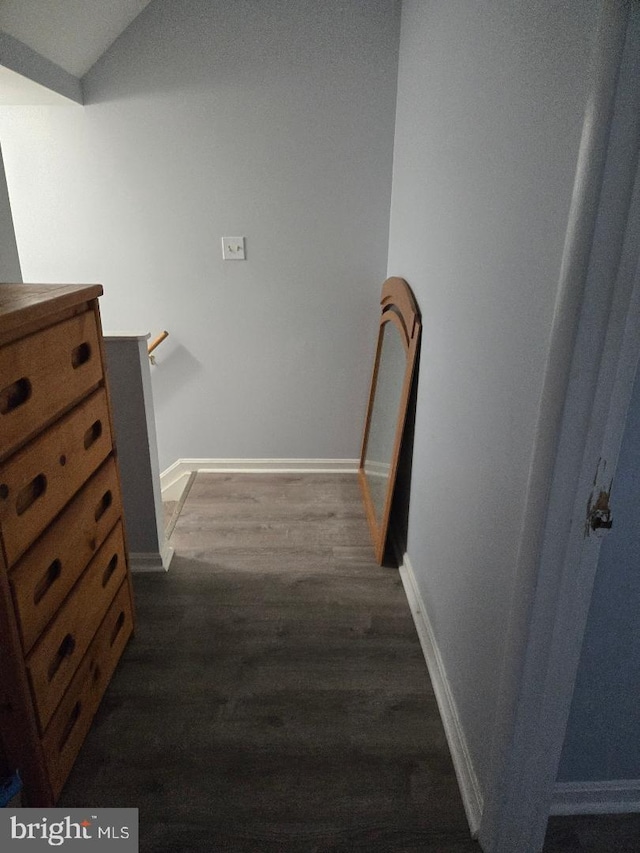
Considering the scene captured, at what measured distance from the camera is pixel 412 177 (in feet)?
6.57

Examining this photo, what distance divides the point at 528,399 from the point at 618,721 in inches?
29.7

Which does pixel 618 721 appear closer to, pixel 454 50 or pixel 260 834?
pixel 260 834

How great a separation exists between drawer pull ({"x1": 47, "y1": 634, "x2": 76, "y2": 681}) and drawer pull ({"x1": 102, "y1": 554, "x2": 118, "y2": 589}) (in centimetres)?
22

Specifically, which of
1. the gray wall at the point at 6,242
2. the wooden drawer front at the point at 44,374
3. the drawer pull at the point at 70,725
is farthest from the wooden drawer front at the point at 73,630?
the gray wall at the point at 6,242

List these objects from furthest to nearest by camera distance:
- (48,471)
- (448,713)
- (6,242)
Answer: (6,242), (448,713), (48,471)

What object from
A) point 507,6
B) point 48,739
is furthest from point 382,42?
point 48,739

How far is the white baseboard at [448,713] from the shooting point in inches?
46.9

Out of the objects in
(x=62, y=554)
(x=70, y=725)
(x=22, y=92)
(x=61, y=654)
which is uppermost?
(x=22, y=92)

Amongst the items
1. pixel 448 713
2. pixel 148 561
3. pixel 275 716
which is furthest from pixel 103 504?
pixel 448 713

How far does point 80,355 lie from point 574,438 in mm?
1163

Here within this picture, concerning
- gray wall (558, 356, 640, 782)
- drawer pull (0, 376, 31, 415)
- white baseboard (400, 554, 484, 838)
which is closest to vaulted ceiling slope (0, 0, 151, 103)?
drawer pull (0, 376, 31, 415)

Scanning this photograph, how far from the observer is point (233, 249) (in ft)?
8.37

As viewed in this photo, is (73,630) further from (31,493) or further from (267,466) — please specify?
(267,466)

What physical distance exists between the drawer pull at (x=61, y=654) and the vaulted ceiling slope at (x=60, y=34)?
1774 mm
